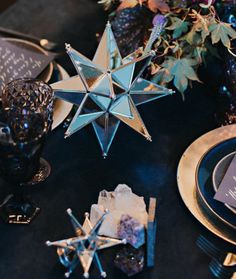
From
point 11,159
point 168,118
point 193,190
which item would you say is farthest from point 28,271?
point 168,118

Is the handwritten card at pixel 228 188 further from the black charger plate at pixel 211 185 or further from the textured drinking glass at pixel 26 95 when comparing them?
the textured drinking glass at pixel 26 95

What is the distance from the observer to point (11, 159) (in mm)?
771

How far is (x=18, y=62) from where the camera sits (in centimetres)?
106

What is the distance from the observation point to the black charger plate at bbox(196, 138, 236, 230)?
833 millimetres

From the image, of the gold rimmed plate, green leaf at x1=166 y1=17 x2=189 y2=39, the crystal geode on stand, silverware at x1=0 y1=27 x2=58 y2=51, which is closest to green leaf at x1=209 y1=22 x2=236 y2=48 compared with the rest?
green leaf at x1=166 y1=17 x2=189 y2=39

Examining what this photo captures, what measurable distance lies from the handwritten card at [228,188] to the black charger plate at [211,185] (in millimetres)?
12

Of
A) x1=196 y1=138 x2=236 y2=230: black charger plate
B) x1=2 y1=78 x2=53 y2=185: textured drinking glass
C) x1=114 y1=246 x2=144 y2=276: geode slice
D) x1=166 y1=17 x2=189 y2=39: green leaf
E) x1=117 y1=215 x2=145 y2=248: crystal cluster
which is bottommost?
x1=114 y1=246 x2=144 y2=276: geode slice

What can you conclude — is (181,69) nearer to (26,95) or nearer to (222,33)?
(222,33)

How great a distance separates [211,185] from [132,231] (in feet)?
0.60

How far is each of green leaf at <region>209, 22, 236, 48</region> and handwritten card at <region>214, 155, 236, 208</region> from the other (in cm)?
23

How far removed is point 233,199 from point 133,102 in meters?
0.25

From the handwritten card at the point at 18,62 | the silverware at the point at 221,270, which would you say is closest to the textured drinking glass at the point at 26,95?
the handwritten card at the point at 18,62

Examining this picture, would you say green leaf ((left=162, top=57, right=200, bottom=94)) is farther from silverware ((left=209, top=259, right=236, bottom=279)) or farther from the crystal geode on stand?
silverware ((left=209, top=259, right=236, bottom=279))

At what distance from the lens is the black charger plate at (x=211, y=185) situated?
83 centimetres
